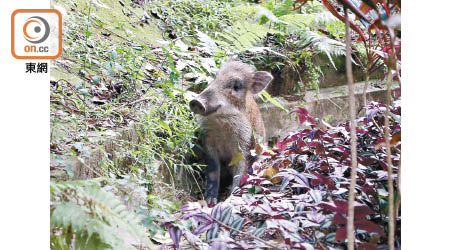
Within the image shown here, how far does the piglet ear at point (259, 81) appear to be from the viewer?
3480mm

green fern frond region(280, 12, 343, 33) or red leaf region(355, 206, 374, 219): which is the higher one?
green fern frond region(280, 12, 343, 33)

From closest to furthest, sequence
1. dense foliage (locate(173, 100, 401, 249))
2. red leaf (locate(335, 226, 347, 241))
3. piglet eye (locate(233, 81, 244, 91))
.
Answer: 1. red leaf (locate(335, 226, 347, 241))
2. dense foliage (locate(173, 100, 401, 249))
3. piglet eye (locate(233, 81, 244, 91))

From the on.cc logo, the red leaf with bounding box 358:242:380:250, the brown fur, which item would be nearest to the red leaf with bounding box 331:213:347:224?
the red leaf with bounding box 358:242:380:250

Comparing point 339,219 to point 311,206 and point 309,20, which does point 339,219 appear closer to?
point 311,206

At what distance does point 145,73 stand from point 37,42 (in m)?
1.42

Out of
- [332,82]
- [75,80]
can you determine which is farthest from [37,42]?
[332,82]

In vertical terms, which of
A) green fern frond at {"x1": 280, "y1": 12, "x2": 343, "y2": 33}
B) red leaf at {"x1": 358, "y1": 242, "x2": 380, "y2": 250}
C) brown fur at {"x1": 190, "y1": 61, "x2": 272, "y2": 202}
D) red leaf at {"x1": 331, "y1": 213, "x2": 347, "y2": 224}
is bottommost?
red leaf at {"x1": 358, "y1": 242, "x2": 380, "y2": 250}

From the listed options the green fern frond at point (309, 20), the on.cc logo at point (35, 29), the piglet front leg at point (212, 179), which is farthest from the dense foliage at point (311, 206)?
the green fern frond at point (309, 20)

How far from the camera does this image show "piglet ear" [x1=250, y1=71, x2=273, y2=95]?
3.48 m

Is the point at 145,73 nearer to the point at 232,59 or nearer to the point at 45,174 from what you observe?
the point at 232,59

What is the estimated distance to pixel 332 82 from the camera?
422 cm

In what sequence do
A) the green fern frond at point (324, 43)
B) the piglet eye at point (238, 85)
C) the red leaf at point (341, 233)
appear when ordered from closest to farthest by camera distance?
the red leaf at point (341, 233) < the green fern frond at point (324, 43) < the piglet eye at point (238, 85)

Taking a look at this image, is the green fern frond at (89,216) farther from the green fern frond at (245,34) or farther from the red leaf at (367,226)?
the green fern frond at (245,34)

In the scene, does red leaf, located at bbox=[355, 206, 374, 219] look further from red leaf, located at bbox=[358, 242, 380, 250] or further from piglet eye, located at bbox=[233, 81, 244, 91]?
piglet eye, located at bbox=[233, 81, 244, 91]
